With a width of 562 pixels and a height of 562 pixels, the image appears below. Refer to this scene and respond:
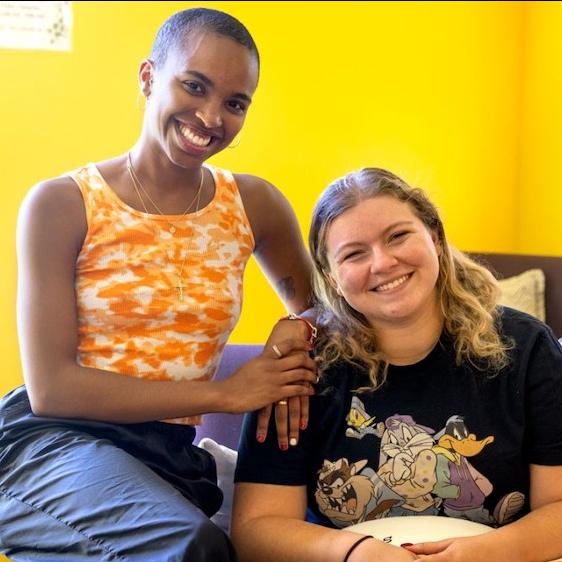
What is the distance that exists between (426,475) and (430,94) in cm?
170

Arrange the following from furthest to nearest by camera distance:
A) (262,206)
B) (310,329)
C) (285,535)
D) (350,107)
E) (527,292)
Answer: (350,107) < (527,292) < (262,206) < (310,329) < (285,535)

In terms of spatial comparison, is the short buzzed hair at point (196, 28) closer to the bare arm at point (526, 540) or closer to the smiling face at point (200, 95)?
the smiling face at point (200, 95)

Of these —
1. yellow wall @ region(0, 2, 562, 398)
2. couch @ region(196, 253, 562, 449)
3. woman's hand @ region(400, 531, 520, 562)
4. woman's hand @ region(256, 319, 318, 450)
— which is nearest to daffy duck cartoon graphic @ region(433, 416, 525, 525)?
woman's hand @ region(400, 531, 520, 562)

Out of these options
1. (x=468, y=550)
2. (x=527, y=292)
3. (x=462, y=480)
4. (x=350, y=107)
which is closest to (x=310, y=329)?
(x=462, y=480)

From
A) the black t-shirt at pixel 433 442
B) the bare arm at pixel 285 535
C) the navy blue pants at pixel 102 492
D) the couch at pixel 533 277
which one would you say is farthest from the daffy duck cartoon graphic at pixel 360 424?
the couch at pixel 533 277

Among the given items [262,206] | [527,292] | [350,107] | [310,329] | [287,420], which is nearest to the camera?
[287,420]

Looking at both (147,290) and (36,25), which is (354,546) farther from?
(36,25)

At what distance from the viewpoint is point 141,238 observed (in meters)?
1.55

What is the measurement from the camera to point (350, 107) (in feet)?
8.97

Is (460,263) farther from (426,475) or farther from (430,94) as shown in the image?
(430,94)

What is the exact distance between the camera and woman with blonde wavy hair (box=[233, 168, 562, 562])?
4.58 feet

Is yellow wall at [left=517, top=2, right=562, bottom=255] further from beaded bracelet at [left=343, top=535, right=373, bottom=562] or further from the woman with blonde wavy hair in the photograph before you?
beaded bracelet at [left=343, top=535, right=373, bottom=562]

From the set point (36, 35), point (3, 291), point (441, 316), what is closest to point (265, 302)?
point (3, 291)

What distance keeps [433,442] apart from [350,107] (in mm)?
1548
